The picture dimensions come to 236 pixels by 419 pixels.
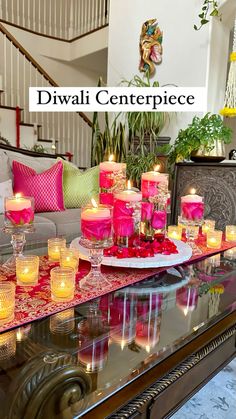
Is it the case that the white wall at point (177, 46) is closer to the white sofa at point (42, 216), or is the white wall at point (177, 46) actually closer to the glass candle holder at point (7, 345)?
the white sofa at point (42, 216)

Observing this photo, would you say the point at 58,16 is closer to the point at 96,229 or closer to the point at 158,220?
the point at 158,220

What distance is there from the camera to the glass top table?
1.70 feet

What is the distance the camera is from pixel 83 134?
17.1ft

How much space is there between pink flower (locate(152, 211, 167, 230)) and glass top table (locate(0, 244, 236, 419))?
0.20 m

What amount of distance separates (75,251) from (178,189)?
5.89 ft

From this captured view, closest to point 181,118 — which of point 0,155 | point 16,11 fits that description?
point 0,155

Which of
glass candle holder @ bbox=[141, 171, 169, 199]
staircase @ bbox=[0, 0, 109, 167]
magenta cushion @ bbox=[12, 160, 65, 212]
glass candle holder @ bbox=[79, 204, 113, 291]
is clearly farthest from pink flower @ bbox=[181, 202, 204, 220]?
staircase @ bbox=[0, 0, 109, 167]

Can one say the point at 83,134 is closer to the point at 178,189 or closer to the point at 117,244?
the point at 178,189

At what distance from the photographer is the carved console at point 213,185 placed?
248 centimetres

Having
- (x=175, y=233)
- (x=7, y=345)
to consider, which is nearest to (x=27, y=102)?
(x=175, y=233)

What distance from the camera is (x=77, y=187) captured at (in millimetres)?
2586

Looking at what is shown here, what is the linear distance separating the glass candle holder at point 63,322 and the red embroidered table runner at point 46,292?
0.01m

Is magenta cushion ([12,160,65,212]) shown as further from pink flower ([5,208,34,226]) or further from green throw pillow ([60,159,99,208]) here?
pink flower ([5,208,34,226])

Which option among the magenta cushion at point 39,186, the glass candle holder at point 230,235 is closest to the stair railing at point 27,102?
the magenta cushion at point 39,186
